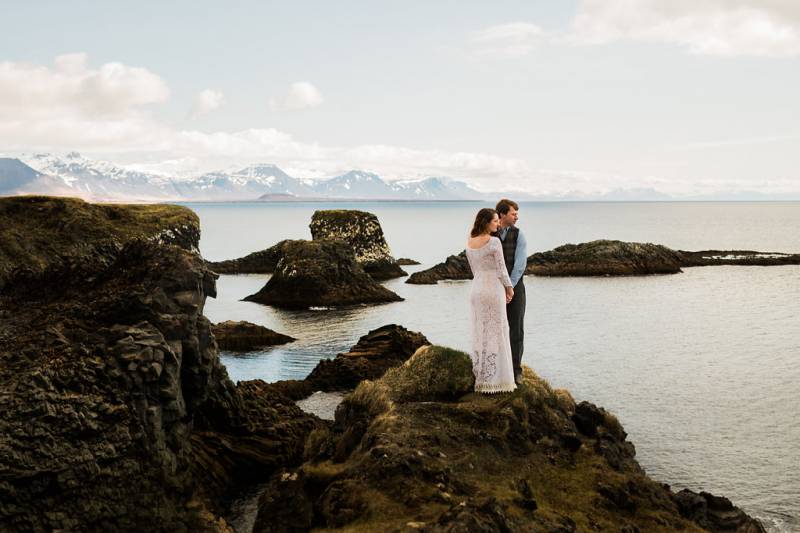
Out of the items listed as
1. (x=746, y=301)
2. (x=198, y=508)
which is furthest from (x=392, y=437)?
(x=746, y=301)

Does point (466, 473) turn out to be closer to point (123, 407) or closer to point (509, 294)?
point (509, 294)

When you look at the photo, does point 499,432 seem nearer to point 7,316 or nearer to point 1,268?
point 7,316

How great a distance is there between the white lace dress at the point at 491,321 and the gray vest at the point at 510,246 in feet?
2.60

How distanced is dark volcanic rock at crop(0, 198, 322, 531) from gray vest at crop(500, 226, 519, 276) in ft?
24.7

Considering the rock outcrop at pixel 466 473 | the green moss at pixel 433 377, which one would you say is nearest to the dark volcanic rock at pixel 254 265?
the green moss at pixel 433 377

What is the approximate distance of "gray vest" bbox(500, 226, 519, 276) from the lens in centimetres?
1806

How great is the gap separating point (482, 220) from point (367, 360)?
618 inches

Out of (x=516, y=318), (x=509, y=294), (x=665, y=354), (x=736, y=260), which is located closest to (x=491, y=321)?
(x=509, y=294)

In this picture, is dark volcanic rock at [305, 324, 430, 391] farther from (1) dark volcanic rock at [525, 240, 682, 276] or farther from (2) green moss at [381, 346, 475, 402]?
(1) dark volcanic rock at [525, 240, 682, 276]

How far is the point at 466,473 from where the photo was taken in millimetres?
14852

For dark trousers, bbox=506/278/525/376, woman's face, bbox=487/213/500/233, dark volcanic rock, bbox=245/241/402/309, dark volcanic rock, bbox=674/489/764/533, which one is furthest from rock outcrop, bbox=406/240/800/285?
dark volcanic rock, bbox=674/489/764/533

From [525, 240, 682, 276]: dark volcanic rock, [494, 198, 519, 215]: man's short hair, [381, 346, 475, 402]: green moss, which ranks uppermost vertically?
[494, 198, 519, 215]: man's short hair

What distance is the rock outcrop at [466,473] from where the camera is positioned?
13398mm

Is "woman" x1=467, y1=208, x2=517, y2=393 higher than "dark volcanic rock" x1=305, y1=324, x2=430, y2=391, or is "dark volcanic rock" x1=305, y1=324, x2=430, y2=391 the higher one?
"woman" x1=467, y1=208, x2=517, y2=393
